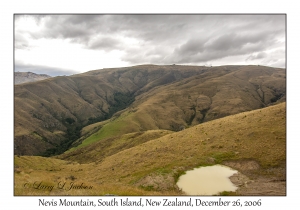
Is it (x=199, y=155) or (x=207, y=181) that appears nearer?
(x=207, y=181)

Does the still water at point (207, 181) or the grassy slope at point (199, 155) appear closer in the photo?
the still water at point (207, 181)

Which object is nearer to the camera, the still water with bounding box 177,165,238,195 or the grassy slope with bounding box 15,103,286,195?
the still water with bounding box 177,165,238,195

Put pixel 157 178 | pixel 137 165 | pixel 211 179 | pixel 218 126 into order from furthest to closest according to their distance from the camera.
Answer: pixel 218 126 → pixel 137 165 → pixel 157 178 → pixel 211 179

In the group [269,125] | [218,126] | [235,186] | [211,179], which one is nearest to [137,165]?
[211,179]

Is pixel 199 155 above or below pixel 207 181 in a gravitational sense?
above
